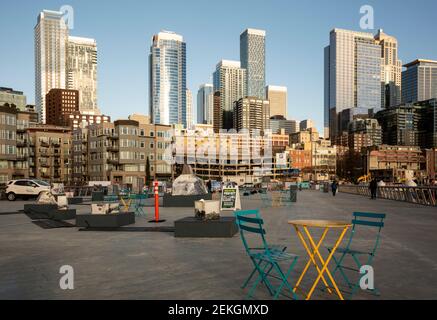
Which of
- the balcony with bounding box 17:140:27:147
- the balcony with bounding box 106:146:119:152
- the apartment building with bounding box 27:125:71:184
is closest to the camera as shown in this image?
the balcony with bounding box 17:140:27:147

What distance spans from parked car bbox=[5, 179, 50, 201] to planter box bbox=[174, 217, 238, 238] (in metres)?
24.4

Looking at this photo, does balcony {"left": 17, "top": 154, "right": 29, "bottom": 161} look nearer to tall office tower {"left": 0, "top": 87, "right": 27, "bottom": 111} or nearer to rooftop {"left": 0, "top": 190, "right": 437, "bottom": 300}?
rooftop {"left": 0, "top": 190, "right": 437, "bottom": 300}

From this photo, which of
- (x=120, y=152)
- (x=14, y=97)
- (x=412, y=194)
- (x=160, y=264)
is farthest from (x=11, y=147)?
(x=14, y=97)

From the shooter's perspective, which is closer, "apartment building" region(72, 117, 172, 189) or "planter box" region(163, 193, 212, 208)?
"planter box" region(163, 193, 212, 208)

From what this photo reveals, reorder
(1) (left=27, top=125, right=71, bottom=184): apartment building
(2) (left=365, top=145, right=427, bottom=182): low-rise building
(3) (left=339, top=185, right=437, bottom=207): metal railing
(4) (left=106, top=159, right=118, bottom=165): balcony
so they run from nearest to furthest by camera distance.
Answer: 1. (3) (left=339, top=185, right=437, bottom=207): metal railing
2. (4) (left=106, top=159, right=118, bottom=165): balcony
3. (1) (left=27, top=125, right=71, bottom=184): apartment building
4. (2) (left=365, top=145, right=427, bottom=182): low-rise building

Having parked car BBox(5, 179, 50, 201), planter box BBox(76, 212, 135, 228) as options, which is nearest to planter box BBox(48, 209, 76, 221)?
planter box BBox(76, 212, 135, 228)

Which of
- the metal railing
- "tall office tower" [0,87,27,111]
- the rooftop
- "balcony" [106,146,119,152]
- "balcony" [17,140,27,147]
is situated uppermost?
"tall office tower" [0,87,27,111]

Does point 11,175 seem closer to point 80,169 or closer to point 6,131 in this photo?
point 6,131

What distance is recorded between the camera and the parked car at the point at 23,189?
106ft

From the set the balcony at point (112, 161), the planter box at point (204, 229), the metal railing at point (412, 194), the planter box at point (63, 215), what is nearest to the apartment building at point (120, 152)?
the balcony at point (112, 161)

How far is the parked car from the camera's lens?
106 feet

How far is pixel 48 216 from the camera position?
1853 cm
